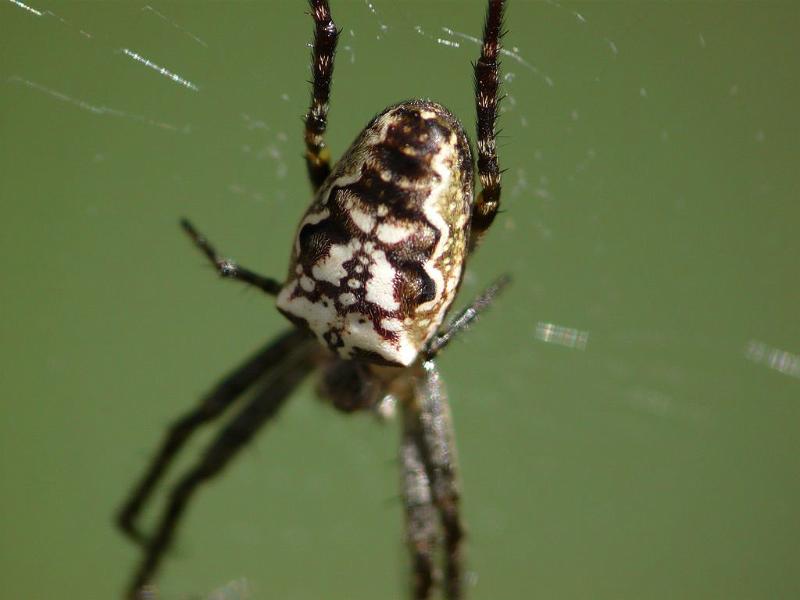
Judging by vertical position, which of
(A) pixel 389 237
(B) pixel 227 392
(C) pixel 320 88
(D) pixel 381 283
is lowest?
(B) pixel 227 392

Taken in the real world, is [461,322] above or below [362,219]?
below

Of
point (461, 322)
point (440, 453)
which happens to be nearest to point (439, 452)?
point (440, 453)

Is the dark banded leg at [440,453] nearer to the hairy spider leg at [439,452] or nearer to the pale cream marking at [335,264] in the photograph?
the hairy spider leg at [439,452]

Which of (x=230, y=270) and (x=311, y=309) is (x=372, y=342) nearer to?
(x=311, y=309)

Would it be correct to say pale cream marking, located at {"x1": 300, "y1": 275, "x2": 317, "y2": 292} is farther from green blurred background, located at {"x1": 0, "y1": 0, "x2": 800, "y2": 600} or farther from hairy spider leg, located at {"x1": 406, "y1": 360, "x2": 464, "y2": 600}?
green blurred background, located at {"x1": 0, "y1": 0, "x2": 800, "y2": 600}

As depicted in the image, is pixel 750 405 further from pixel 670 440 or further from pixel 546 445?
pixel 546 445

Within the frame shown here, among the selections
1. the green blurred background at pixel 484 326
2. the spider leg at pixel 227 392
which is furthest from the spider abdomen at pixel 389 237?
the green blurred background at pixel 484 326
